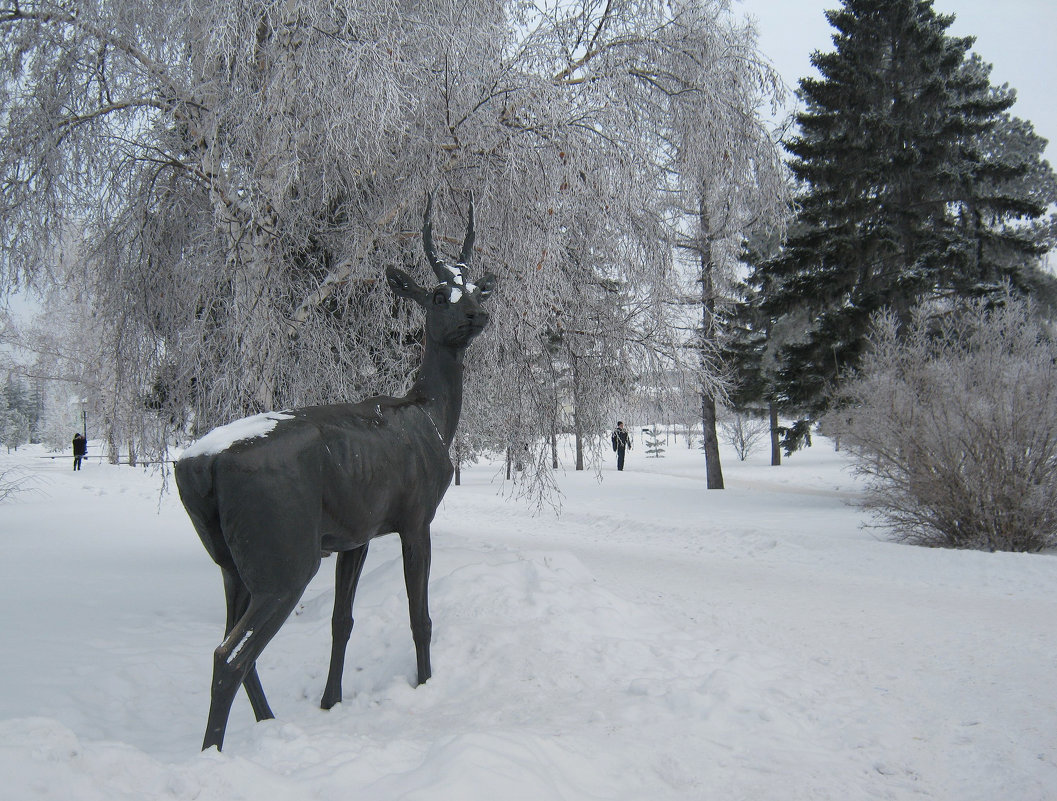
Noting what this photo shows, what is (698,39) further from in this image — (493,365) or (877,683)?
(877,683)

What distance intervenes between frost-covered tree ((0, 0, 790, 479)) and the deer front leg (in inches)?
111

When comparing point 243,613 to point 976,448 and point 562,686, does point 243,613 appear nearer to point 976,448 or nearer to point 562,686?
point 562,686

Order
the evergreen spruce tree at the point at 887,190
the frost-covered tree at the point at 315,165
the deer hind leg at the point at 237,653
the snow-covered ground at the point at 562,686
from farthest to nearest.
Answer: the evergreen spruce tree at the point at 887,190 < the frost-covered tree at the point at 315,165 < the deer hind leg at the point at 237,653 < the snow-covered ground at the point at 562,686

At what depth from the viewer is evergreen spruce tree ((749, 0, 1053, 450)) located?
17.2 metres

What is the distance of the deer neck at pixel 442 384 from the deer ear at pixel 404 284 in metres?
0.32

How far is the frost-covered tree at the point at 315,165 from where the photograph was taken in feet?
19.0

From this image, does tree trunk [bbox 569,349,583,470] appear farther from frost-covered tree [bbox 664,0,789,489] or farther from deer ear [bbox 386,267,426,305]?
deer ear [bbox 386,267,426,305]

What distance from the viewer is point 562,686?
430cm

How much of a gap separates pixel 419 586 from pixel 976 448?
363 inches

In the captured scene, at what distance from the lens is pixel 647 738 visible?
346cm

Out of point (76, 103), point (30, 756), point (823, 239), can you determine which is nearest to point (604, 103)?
point (76, 103)

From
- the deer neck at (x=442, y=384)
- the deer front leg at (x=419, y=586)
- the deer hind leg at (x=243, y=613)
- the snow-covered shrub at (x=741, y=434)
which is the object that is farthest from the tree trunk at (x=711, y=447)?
the deer hind leg at (x=243, y=613)

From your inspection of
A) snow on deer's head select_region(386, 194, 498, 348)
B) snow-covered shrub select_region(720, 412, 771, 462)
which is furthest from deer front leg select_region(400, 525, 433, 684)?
snow-covered shrub select_region(720, 412, 771, 462)

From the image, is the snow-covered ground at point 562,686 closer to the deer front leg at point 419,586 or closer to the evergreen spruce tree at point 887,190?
the deer front leg at point 419,586
